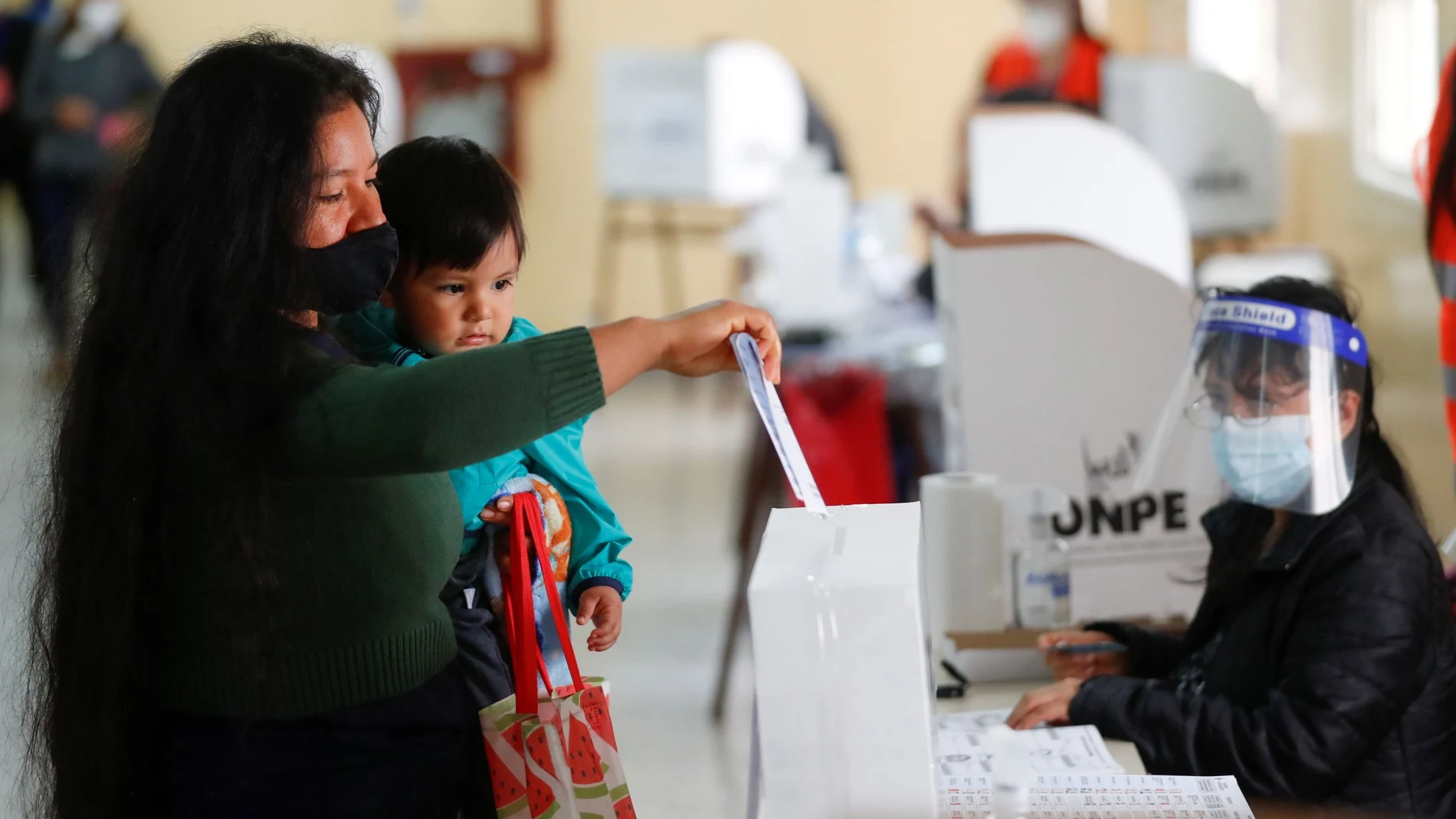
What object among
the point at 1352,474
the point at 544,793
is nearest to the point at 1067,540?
the point at 1352,474

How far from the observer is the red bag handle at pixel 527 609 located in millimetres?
1404

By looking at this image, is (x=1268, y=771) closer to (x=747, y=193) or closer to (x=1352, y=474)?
(x=1352, y=474)

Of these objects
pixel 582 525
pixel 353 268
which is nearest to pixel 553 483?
pixel 582 525

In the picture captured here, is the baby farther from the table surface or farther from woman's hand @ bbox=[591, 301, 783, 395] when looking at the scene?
the table surface

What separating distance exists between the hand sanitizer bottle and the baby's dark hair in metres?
1.00

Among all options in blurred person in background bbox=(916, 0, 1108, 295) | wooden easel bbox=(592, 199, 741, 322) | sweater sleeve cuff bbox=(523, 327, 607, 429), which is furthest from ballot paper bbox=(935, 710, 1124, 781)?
wooden easel bbox=(592, 199, 741, 322)

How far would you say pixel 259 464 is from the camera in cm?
115

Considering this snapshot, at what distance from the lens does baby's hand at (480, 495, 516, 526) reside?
147 cm

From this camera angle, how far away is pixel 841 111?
8078mm

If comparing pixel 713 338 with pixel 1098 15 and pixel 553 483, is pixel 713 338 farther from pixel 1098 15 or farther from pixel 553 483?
pixel 1098 15

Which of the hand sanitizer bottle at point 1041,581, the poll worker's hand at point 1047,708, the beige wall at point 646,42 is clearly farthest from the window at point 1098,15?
the poll worker's hand at point 1047,708

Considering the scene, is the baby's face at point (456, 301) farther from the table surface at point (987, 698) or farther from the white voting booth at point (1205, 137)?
the white voting booth at point (1205, 137)

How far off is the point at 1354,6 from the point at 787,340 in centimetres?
140

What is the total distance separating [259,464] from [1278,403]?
1.04m
